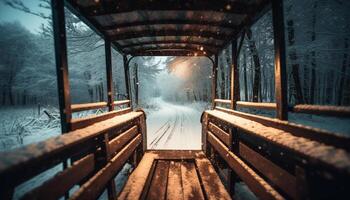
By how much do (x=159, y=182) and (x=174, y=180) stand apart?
31 cm

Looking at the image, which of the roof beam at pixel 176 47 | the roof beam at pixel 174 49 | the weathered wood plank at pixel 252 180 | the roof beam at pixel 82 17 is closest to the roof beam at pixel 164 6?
the roof beam at pixel 82 17

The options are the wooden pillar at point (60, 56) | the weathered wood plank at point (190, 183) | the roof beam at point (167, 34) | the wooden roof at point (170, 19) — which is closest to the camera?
the wooden pillar at point (60, 56)

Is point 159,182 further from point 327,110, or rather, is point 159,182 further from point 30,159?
point 327,110

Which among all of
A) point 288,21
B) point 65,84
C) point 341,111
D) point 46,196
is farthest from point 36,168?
point 288,21

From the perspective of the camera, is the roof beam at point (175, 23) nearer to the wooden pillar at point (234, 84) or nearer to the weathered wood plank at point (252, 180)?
the wooden pillar at point (234, 84)

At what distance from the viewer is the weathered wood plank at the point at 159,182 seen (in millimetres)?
3074

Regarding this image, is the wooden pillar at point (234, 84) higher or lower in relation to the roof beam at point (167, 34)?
lower

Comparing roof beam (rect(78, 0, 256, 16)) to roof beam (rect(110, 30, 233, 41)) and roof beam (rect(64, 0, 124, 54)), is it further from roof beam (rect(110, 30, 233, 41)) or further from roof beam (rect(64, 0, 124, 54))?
roof beam (rect(110, 30, 233, 41))

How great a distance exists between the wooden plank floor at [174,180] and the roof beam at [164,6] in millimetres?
2915

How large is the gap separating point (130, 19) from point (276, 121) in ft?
10.8

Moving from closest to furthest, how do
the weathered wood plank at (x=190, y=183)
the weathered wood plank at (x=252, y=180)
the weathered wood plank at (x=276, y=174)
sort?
the weathered wood plank at (x=276, y=174) → the weathered wood plank at (x=252, y=180) → the weathered wood plank at (x=190, y=183)

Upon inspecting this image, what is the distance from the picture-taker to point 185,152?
5430 millimetres

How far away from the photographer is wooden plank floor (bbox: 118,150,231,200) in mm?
3027

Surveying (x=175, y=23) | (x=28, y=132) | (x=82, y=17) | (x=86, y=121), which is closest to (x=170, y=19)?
(x=175, y=23)
